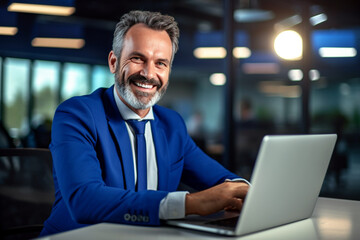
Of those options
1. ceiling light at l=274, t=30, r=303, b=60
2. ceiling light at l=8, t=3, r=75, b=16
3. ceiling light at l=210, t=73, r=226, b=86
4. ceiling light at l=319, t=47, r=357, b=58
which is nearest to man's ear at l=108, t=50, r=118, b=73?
ceiling light at l=274, t=30, r=303, b=60

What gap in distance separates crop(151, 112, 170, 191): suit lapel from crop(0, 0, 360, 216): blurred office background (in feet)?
1.99

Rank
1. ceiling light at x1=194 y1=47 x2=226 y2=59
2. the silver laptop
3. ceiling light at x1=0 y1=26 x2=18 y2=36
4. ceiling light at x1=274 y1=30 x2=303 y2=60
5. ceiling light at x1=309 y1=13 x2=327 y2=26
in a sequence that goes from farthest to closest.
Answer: ceiling light at x1=194 y1=47 x2=226 y2=59
ceiling light at x1=0 y1=26 x2=18 y2=36
ceiling light at x1=309 y1=13 x2=327 y2=26
ceiling light at x1=274 y1=30 x2=303 y2=60
the silver laptop

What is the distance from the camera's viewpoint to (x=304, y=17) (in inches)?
212

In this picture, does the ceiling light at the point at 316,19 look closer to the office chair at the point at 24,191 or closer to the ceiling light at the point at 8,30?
the office chair at the point at 24,191

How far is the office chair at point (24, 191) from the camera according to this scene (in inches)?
71.4

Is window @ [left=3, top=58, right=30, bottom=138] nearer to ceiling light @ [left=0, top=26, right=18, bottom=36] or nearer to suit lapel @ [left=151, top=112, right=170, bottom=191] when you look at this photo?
ceiling light @ [left=0, top=26, right=18, bottom=36]

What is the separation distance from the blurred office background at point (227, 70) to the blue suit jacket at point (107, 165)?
0.43 metres

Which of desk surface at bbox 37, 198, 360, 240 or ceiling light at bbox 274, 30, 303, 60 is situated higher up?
ceiling light at bbox 274, 30, 303, 60

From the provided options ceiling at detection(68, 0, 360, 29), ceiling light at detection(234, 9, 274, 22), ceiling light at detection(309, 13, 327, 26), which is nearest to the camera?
ceiling light at detection(309, 13, 327, 26)

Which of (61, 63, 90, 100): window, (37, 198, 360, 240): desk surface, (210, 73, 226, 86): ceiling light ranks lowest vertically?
(210, 73, 226, 86): ceiling light

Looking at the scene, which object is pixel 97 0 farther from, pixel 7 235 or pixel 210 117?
pixel 7 235

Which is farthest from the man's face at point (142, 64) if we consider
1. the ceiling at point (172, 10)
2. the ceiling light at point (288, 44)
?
the ceiling at point (172, 10)

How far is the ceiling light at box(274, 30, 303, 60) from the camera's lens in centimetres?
505

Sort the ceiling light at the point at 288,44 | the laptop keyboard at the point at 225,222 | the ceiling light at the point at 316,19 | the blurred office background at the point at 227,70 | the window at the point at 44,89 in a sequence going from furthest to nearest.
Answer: the window at the point at 44,89
the ceiling light at the point at 316,19
the blurred office background at the point at 227,70
the ceiling light at the point at 288,44
the laptop keyboard at the point at 225,222
